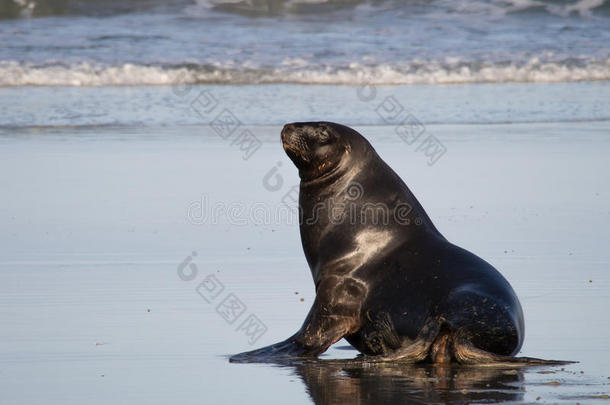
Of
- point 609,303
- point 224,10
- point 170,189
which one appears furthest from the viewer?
point 224,10

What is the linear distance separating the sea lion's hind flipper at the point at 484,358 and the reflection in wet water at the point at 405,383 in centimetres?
4

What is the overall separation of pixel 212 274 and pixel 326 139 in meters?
1.58

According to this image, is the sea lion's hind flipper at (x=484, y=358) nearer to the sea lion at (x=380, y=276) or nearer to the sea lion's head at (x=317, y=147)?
the sea lion at (x=380, y=276)

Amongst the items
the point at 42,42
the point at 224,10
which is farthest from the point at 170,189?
the point at 224,10

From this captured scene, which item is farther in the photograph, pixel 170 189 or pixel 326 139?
pixel 170 189

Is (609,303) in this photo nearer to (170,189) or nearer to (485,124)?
(170,189)

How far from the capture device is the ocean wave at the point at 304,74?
19403 millimetres

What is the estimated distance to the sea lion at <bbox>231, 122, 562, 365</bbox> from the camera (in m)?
5.09

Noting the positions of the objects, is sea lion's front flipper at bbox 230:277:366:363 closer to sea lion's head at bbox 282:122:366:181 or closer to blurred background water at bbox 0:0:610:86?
sea lion's head at bbox 282:122:366:181

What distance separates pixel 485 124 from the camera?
561 inches

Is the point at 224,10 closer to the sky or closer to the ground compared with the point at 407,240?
closer to the ground

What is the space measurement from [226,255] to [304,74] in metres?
12.4

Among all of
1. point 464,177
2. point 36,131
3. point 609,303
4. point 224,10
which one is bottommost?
point 224,10

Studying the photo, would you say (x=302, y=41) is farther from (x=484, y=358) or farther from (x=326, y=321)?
(x=484, y=358)
